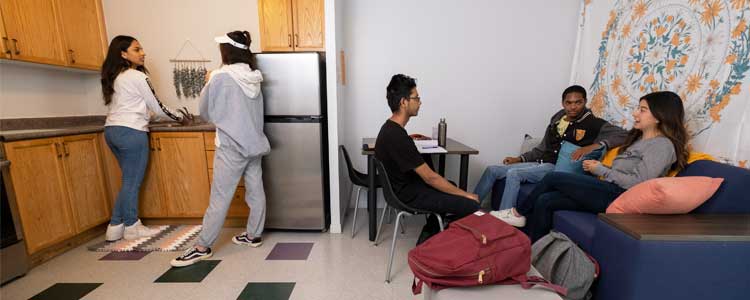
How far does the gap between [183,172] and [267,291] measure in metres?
1.38

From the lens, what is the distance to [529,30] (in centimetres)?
286

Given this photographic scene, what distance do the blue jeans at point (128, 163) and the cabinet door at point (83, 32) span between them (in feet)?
2.38

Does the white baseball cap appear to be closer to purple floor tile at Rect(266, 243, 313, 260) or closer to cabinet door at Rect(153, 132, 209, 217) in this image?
cabinet door at Rect(153, 132, 209, 217)

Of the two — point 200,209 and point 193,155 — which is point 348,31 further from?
point 200,209

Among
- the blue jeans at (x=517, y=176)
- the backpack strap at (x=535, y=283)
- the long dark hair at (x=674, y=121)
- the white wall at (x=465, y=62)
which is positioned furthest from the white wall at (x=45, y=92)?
the long dark hair at (x=674, y=121)

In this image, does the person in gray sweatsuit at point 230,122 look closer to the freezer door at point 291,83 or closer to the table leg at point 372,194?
the freezer door at point 291,83

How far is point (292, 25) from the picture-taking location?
2.31 m

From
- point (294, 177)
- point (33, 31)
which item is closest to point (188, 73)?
point (33, 31)

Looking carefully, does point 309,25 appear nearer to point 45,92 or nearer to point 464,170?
point 464,170

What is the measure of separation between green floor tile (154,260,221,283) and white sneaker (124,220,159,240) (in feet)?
2.32

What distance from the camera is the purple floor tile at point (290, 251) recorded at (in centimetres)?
→ 209

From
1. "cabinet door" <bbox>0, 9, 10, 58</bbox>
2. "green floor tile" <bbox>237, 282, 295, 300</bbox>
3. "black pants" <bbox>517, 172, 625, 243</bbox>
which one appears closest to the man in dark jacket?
"black pants" <bbox>517, 172, 625, 243</bbox>

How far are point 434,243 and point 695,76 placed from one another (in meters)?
1.87

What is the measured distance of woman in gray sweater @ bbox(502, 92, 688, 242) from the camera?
1.61 metres
